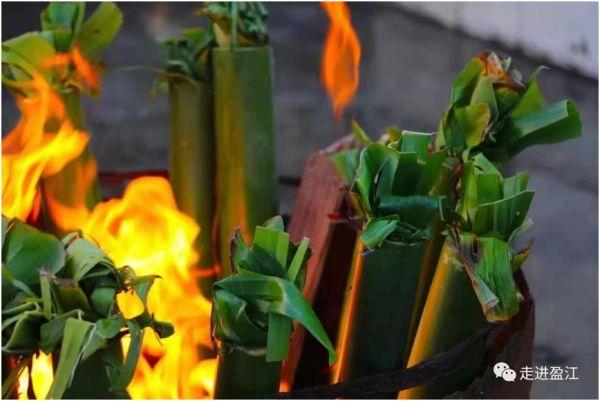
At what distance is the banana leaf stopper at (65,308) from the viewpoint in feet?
1.70

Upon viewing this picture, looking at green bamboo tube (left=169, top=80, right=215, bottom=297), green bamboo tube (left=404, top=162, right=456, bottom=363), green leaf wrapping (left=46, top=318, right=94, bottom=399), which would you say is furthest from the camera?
green bamboo tube (left=169, top=80, right=215, bottom=297)

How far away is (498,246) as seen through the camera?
573 millimetres

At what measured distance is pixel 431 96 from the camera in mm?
1534

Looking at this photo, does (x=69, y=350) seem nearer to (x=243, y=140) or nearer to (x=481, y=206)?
(x=481, y=206)

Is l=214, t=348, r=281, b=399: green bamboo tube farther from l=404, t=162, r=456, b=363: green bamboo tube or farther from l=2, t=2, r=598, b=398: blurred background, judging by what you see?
l=2, t=2, r=598, b=398: blurred background

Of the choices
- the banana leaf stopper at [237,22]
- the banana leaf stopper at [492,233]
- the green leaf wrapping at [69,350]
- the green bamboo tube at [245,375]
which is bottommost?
the green bamboo tube at [245,375]

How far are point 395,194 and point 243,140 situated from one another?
1.03ft

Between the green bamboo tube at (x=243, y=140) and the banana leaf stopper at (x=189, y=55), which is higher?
the banana leaf stopper at (x=189, y=55)

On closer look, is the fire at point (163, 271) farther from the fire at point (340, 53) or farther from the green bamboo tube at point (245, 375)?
the fire at point (340, 53)

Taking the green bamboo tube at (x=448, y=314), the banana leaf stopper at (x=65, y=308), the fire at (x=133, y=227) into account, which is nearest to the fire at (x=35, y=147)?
the fire at (x=133, y=227)

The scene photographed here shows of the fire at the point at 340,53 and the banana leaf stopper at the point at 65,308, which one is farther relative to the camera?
the fire at the point at 340,53

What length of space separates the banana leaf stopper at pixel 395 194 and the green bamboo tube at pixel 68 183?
40cm

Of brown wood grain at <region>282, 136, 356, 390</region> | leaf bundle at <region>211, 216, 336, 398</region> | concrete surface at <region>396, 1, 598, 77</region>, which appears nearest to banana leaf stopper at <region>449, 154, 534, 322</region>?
leaf bundle at <region>211, 216, 336, 398</region>

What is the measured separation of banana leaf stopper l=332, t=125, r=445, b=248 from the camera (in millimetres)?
593
